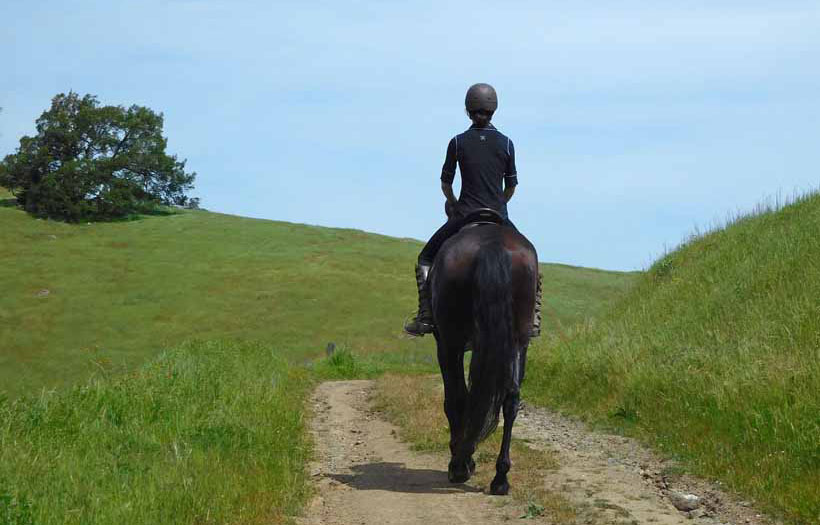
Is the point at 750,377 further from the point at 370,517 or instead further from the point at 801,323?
the point at 370,517

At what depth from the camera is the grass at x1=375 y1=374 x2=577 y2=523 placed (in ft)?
25.8

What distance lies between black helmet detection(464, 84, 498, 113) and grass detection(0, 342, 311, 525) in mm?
4160

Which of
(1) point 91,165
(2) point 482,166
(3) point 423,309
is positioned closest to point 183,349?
(3) point 423,309

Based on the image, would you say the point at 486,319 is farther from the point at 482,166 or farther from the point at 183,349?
the point at 183,349

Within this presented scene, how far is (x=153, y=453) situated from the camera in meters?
9.02

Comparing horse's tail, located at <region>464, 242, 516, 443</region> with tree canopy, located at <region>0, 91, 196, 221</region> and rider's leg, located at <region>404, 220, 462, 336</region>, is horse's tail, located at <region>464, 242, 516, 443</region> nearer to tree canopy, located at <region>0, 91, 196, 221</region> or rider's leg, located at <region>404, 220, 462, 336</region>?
rider's leg, located at <region>404, 220, 462, 336</region>

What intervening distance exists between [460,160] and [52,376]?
3382 cm

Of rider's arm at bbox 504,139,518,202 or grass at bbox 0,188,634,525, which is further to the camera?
rider's arm at bbox 504,139,518,202

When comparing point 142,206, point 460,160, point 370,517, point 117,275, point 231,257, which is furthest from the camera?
point 142,206

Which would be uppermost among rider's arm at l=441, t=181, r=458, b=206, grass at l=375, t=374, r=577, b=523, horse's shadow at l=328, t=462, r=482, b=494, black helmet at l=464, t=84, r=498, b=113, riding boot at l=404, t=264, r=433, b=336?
black helmet at l=464, t=84, r=498, b=113

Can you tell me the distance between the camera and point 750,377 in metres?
11.0

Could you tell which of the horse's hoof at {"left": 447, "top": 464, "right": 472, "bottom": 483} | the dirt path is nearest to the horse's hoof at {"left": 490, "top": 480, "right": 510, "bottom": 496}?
the horse's hoof at {"left": 447, "top": 464, "right": 472, "bottom": 483}

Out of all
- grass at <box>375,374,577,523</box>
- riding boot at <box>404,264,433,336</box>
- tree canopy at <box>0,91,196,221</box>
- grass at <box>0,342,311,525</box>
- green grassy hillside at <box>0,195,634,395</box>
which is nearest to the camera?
grass at <box>0,342,311,525</box>

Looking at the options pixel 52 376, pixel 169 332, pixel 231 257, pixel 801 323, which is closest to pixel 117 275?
pixel 231 257
